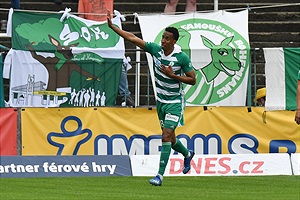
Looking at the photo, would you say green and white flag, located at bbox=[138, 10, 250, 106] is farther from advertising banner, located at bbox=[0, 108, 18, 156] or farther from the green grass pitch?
advertising banner, located at bbox=[0, 108, 18, 156]

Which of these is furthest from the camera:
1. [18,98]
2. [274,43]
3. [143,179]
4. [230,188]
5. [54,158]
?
[274,43]

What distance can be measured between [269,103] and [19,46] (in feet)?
15.7

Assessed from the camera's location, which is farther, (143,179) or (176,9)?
(176,9)

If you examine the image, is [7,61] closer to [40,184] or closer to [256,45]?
[40,184]

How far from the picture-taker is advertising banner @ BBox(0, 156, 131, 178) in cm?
1647

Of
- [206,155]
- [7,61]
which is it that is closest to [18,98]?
[7,61]

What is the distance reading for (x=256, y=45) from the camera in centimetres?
2311

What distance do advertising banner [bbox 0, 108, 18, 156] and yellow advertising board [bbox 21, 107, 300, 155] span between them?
167mm

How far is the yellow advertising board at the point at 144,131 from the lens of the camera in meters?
18.5

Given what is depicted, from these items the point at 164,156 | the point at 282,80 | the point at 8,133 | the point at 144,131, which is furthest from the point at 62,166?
the point at 282,80

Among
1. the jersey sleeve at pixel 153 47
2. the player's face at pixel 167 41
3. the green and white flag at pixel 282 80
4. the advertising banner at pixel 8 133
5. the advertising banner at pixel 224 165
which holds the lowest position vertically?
the advertising banner at pixel 224 165

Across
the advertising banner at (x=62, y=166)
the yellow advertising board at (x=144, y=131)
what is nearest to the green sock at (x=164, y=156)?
the advertising banner at (x=62, y=166)

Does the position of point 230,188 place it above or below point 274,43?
below

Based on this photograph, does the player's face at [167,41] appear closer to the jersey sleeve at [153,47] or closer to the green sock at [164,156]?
the jersey sleeve at [153,47]
